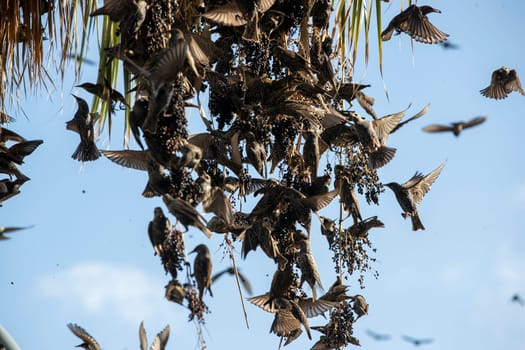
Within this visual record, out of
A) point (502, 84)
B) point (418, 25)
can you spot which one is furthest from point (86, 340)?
point (502, 84)

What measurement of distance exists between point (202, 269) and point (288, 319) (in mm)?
630

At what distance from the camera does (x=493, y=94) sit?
466 centimetres

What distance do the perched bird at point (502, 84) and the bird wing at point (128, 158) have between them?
2027mm

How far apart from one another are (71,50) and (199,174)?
122 cm

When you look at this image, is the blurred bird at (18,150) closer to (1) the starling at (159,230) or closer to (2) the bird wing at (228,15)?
(2) the bird wing at (228,15)

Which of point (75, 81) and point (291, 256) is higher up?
point (75, 81)

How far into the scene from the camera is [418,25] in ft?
11.8

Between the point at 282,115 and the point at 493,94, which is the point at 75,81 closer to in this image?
the point at 282,115

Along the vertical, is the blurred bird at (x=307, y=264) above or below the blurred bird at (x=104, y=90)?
below

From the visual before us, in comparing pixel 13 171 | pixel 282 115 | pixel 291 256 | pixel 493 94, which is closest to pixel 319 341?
pixel 291 256

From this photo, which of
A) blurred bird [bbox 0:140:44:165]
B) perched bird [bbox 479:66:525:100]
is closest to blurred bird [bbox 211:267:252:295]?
blurred bird [bbox 0:140:44:165]

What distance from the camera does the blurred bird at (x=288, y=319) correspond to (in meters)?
3.20

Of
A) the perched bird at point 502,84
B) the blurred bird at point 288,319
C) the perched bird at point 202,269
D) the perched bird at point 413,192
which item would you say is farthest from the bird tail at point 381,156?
the perched bird at point 502,84

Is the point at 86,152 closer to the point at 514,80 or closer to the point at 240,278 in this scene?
the point at 240,278
